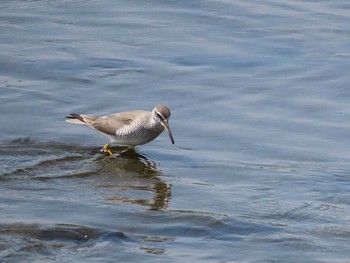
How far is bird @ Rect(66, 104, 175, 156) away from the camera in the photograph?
11.1 meters

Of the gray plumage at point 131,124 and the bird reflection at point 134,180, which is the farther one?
the gray plumage at point 131,124

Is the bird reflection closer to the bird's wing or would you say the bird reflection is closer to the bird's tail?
the bird's wing

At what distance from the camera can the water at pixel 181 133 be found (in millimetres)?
8469

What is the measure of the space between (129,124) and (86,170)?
97 centimetres

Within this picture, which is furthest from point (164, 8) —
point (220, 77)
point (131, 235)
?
point (131, 235)

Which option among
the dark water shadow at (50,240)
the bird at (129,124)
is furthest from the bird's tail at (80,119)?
the dark water shadow at (50,240)

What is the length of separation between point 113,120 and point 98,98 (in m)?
1.36

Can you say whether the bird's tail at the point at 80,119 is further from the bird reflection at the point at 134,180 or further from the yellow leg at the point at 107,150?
the bird reflection at the point at 134,180

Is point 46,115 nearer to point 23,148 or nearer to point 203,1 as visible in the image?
point 23,148

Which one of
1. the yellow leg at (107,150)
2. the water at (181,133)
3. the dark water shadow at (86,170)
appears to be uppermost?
the water at (181,133)

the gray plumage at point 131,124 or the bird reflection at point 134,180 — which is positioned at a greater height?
the gray plumage at point 131,124

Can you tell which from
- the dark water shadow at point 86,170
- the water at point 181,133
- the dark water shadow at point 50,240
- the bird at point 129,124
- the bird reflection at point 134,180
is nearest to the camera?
the dark water shadow at point 50,240

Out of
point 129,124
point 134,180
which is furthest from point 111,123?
point 134,180

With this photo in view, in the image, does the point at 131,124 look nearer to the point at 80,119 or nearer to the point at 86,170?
the point at 80,119
